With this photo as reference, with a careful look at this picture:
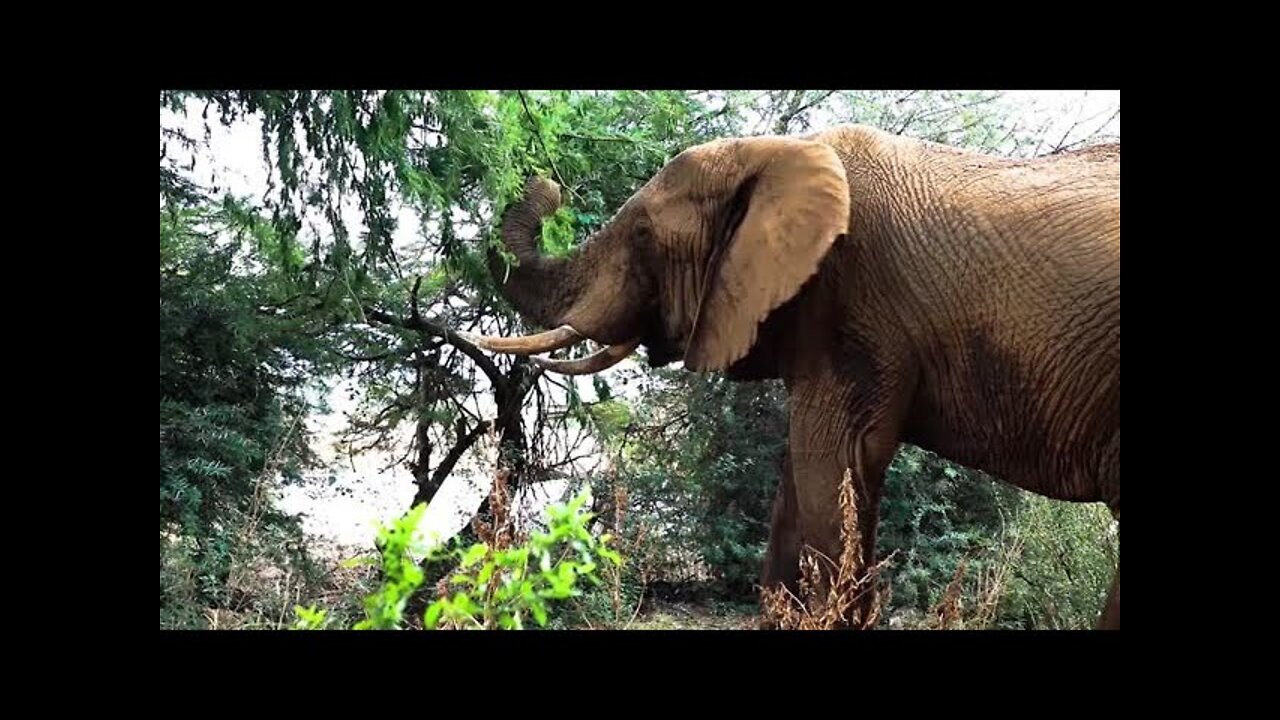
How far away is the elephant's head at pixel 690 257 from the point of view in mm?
3100

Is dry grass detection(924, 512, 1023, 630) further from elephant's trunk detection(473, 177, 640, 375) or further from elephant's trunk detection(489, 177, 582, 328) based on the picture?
elephant's trunk detection(489, 177, 582, 328)

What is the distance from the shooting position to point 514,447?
535 centimetres

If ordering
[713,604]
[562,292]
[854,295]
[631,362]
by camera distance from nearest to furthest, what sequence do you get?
[854,295] < [562,292] < [713,604] < [631,362]

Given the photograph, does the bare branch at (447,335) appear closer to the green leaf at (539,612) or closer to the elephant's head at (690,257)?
the elephant's head at (690,257)

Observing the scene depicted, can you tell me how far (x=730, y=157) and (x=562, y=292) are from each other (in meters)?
0.81

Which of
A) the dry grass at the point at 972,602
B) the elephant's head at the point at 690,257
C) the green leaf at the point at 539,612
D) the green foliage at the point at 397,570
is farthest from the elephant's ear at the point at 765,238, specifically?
the green foliage at the point at 397,570

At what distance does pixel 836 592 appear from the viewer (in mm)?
2430

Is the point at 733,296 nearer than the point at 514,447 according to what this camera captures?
Yes

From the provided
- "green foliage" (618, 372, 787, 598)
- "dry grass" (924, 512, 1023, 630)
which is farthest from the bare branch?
"dry grass" (924, 512, 1023, 630)

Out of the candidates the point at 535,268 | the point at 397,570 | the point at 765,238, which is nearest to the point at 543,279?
the point at 535,268
